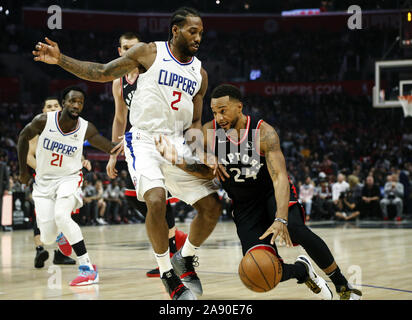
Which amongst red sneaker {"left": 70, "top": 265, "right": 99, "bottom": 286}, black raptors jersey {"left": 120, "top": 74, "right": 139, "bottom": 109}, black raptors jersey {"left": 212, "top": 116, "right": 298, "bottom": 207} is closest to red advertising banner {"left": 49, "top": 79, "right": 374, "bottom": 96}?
black raptors jersey {"left": 120, "top": 74, "right": 139, "bottom": 109}

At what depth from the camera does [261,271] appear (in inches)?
167

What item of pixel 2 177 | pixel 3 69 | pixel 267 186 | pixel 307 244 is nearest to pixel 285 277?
pixel 307 244

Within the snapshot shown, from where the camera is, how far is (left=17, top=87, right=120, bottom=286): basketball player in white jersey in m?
6.28

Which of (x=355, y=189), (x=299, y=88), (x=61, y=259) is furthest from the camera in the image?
(x=299, y=88)

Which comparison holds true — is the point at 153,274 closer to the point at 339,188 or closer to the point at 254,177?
the point at 254,177

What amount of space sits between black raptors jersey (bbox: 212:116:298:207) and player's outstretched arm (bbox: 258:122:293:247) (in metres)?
0.08

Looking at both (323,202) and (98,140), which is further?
(323,202)

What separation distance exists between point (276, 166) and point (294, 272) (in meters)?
0.79

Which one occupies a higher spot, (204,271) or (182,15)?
(182,15)

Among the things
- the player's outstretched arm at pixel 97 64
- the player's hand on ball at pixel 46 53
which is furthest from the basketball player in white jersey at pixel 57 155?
the player's hand on ball at pixel 46 53

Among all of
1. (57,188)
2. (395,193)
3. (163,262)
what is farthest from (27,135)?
(395,193)

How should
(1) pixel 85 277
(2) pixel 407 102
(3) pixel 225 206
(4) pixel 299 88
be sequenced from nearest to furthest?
(1) pixel 85 277 → (2) pixel 407 102 → (3) pixel 225 206 → (4) pixel 299 88

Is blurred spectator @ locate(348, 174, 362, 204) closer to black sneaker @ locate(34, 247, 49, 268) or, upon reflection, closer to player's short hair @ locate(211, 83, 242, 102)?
black sneaker @ locate(34, 247, 49, 268)

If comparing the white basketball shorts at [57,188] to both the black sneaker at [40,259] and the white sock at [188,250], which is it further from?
the white sock at [188,250]
